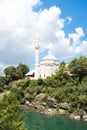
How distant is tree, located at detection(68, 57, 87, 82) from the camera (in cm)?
6825

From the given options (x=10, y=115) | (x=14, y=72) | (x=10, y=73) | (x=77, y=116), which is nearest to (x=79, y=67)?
(x=77, y=116)

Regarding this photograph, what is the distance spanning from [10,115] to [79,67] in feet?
176

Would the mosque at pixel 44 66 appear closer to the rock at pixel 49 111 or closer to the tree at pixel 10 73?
the tree at pixel 10 73

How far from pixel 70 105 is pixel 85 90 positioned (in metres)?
4.53

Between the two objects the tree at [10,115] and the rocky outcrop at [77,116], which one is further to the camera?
the rocky outcrop at [77,116]

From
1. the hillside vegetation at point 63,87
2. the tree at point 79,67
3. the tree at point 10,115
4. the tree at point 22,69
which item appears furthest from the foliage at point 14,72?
the tree at point 10,115

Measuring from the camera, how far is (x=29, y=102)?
2670 inches

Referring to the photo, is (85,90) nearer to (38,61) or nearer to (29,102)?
(29,102)

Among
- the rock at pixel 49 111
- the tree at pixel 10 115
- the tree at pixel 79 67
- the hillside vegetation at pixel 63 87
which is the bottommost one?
the rock at pixel 49 111

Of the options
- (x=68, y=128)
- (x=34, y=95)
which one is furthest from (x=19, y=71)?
(x=68, y=128)

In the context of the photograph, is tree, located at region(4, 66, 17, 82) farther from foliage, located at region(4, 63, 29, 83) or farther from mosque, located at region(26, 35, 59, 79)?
mosque, located at region(26, 35, 59, 79)

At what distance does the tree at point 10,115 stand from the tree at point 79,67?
171 ft

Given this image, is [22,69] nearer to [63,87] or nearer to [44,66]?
[44,66]

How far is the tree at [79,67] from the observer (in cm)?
6825
